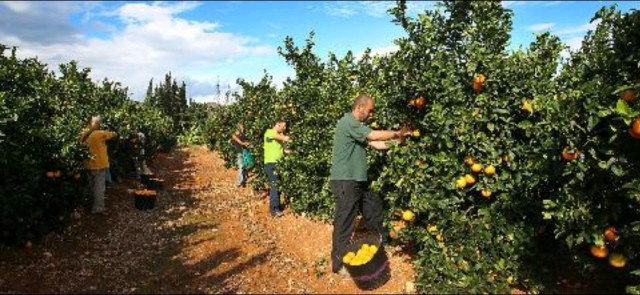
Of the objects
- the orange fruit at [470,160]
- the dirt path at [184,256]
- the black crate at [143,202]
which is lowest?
the dirt path at [184,256]

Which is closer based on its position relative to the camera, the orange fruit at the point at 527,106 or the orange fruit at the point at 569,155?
the orange fruit at the point at 569,155

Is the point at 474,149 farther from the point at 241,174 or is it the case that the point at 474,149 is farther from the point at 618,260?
the point at 241,174

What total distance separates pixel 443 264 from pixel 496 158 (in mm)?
1178

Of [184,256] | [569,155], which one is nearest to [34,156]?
[184,256]

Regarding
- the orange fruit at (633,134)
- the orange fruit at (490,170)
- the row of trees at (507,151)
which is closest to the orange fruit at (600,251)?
the row of trees at (507,151)

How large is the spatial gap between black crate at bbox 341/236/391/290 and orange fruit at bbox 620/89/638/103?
8.84 feet

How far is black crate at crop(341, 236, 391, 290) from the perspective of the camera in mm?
5340

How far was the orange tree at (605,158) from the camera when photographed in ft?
13.3

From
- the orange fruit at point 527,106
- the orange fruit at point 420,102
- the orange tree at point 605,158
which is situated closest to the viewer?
the orange tree at point 605,158

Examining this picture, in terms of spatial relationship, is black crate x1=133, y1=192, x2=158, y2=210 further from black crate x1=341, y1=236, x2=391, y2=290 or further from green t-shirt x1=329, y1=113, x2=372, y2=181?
black crate x1=341, y1=236, x2=391, y2=290

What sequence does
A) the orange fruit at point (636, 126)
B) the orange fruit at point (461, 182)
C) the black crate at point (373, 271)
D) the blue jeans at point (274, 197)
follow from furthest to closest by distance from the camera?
the blue jeans at point (274, 197) < the black crate at point (373, 271) < the orange fruit at point (461, 182) < the orange fruit at point (636, 126)

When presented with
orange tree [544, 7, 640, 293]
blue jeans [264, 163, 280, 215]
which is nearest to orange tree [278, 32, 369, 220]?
blue jeans [264, 163, 280, 215]

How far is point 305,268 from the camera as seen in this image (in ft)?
21.5

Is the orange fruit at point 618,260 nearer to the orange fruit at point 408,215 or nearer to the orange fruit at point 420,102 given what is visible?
the orange fruit at point 408,215
